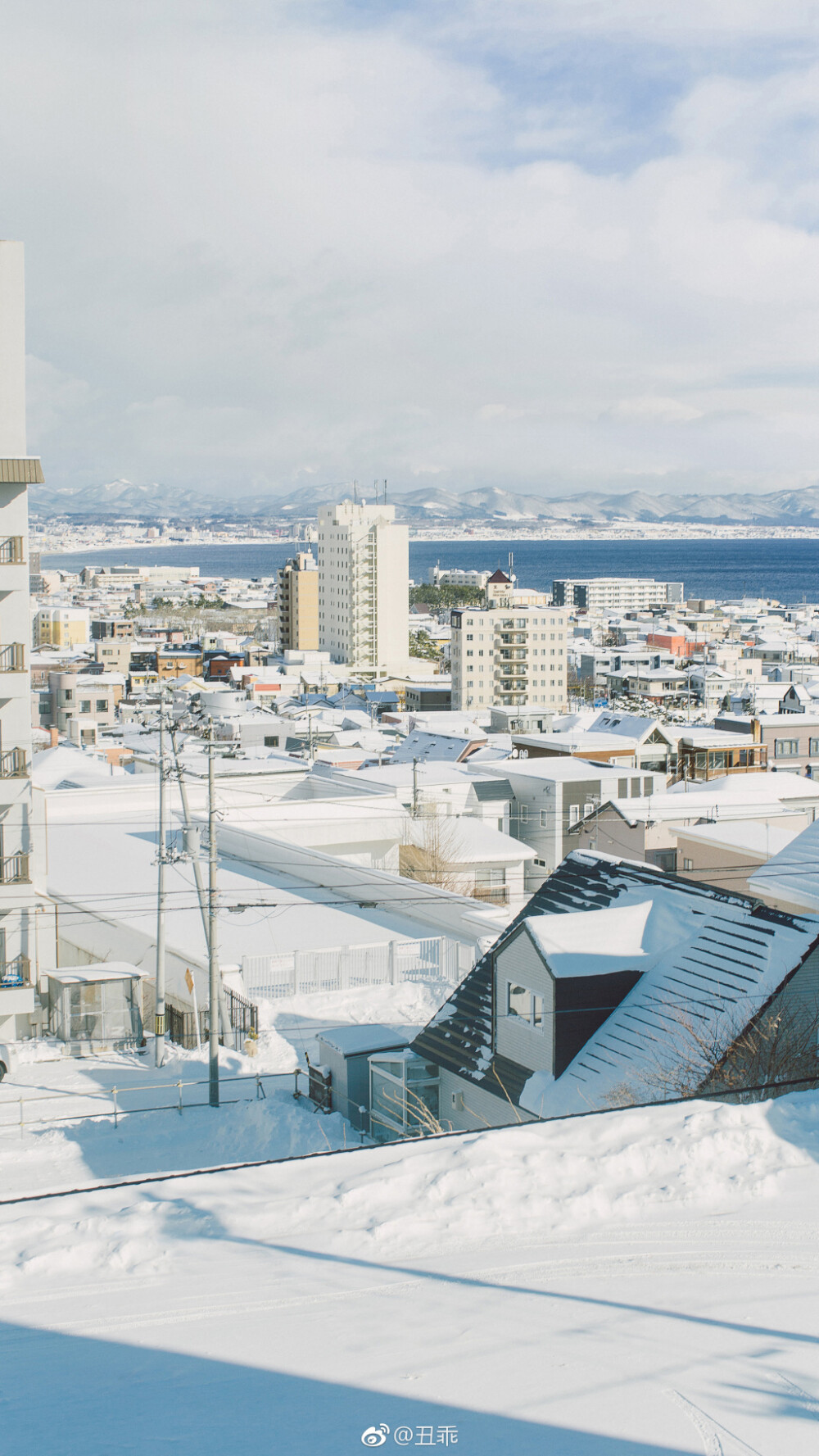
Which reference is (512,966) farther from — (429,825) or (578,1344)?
(429,825)

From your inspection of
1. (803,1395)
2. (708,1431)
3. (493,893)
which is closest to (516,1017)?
(803,1395)

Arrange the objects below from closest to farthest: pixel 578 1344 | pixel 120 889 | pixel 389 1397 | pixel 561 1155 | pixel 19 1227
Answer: pixel 389 1397
pixel 578 1344
pixel 19 1227
pixel 561 1155
pixel 120 889

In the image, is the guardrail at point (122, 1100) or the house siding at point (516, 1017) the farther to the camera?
the guardrail at point (122, 1100)

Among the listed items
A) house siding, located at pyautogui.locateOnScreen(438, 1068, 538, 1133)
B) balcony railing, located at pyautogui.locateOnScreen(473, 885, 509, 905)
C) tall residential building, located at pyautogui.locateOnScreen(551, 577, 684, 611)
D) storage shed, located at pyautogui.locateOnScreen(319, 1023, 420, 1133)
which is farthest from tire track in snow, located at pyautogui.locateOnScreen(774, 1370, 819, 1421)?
tall residential building, located at pyautogui.locateOnScreen(551, 577, 684, 611)

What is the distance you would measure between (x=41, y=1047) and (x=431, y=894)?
13.0ft

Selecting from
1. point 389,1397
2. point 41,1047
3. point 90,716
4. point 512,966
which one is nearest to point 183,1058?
point 41,1047

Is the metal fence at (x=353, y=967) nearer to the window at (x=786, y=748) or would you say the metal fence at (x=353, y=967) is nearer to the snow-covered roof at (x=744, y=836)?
the snow-covered roof at (x=744, y=836)

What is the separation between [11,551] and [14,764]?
170 centimetres

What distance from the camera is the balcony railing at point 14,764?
9383mm

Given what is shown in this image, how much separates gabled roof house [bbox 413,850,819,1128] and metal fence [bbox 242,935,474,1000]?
3547 millimetres

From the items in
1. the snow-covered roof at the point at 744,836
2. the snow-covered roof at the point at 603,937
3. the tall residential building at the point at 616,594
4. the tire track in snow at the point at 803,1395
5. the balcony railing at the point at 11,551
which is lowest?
the snow-covered roof at the point at 744,836

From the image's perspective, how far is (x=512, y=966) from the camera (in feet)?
19.4

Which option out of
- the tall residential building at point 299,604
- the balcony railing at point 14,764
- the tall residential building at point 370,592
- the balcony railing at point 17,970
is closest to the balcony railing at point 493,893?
the balcony railing at point 17,970

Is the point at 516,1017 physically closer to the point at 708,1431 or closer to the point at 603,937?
the point at 603,937
